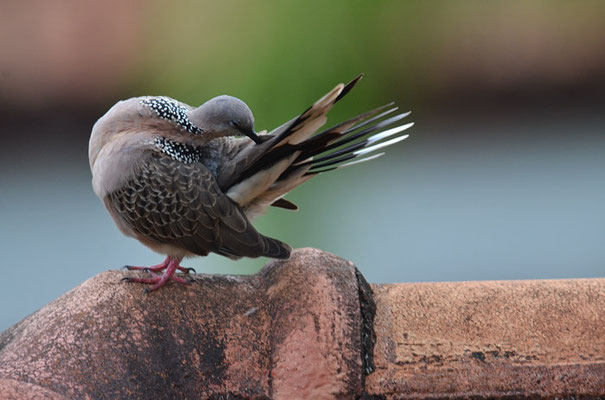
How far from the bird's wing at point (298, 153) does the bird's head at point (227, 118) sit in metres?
0.05

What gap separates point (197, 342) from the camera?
5.12 feet

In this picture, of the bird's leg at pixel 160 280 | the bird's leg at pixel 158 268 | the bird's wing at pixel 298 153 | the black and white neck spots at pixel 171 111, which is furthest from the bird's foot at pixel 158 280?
the black and white neck spots at pixel 171 111

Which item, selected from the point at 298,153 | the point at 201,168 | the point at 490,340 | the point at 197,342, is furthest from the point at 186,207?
the point at 490,340

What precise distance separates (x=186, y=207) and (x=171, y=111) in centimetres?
25

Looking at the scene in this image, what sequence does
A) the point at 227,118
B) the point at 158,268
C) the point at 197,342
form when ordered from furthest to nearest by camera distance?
the point at 158,268 → the point at 227,118 → the point at 197,342

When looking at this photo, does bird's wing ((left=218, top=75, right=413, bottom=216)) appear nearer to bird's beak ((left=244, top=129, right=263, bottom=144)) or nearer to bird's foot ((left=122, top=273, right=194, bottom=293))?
bird's beak ((left=244, top=129, right=263, bottom=144))

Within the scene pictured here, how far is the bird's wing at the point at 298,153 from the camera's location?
5.74ft

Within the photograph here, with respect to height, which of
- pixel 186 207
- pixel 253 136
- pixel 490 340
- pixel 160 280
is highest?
pixel 253 136

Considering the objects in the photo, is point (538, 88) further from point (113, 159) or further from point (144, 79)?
point (113, 159)

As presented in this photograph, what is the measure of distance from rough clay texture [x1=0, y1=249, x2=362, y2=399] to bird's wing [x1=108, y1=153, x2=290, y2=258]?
237mm

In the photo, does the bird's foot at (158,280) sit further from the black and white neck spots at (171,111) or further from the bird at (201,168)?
the black and white neck spots at (171,111)

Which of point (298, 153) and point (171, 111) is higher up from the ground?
point (171, 111)

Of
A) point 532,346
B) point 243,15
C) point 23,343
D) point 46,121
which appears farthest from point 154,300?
point 46,121

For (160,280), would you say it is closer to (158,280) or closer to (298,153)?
(158,280)
